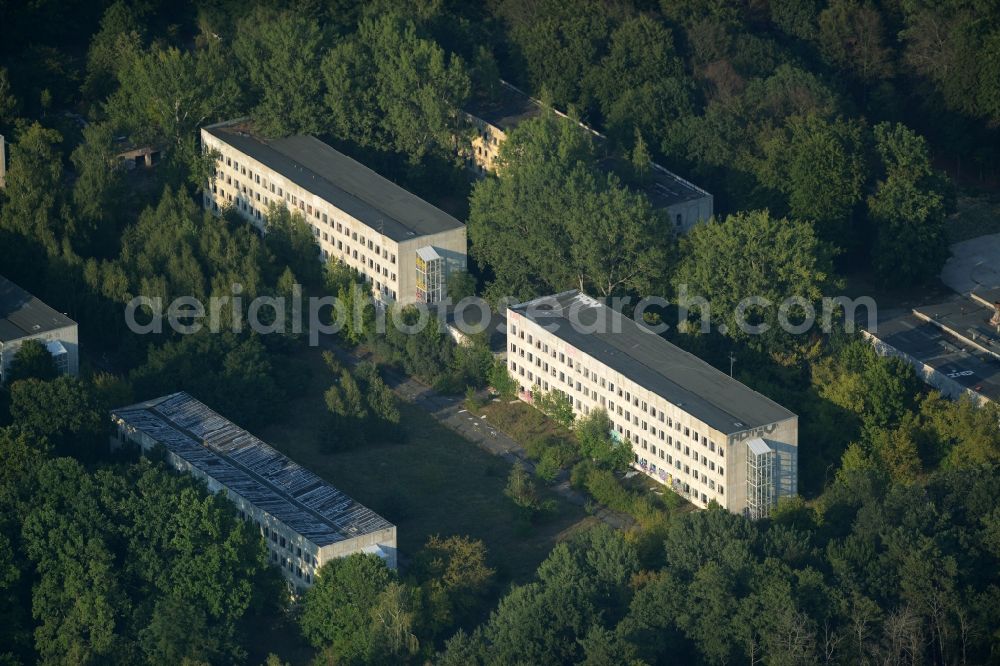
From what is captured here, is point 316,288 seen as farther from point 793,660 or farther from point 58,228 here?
point 793,660

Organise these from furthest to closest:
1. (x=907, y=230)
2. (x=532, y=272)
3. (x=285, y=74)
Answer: (x=285, y=74) → (x=907, y=230) → (x=532, y=272)

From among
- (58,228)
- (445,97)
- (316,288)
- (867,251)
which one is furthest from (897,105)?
(58,228)

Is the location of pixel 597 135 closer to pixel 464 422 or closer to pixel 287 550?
pixel 464 422

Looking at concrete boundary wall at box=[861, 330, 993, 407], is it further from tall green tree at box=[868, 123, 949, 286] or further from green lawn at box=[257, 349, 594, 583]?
Result: green lawn at box=[257, 349, 594, 583]

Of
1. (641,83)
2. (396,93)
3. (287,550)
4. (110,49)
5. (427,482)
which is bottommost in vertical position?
(427,482)

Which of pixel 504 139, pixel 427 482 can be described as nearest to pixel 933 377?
pixel 427 482

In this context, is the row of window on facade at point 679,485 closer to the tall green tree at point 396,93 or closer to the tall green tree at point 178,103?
the tall green tree at point 396,93

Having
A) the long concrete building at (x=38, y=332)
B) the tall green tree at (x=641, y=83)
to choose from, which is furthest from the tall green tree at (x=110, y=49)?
the tall green tree at (x=641, y=83)
